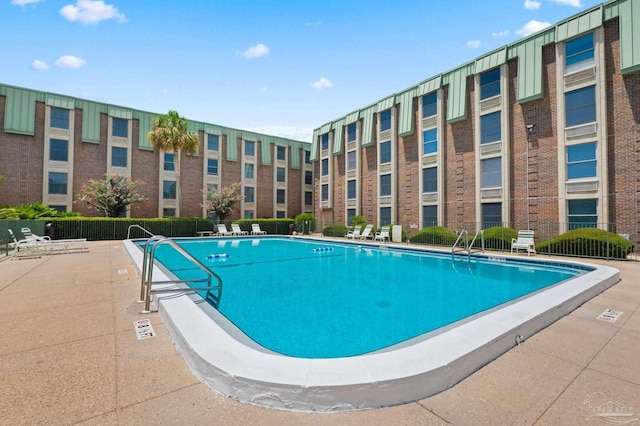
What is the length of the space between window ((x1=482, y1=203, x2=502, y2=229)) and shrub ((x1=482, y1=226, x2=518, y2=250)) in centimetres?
351

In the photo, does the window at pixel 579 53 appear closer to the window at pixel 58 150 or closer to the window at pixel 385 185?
the window at pixel 385 185

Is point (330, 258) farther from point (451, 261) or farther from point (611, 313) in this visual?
point (611, 313)

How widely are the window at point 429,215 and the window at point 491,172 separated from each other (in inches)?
141

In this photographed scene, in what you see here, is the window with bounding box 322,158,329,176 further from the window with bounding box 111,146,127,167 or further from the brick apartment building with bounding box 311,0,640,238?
the window with bounding box 111,146,127,167

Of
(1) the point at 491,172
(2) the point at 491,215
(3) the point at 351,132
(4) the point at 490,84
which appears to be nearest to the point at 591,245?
(2) the point at 491,215

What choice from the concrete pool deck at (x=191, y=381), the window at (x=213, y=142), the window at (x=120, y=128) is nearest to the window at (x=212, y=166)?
the window at (x=213, y=142)

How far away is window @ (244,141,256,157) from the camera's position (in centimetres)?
3309

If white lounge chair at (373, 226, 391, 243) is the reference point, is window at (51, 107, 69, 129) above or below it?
above

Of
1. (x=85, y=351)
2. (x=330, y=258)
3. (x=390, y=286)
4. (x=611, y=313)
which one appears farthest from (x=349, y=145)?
(x=85, y=351)

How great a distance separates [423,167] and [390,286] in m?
16.2

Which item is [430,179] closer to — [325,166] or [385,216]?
[385,216]

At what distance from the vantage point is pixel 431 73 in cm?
2166

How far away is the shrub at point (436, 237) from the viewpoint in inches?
664

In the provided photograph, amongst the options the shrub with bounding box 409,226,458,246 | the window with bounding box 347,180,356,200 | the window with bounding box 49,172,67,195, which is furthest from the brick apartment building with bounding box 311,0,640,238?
the window with bounding box 49,172,67,195
